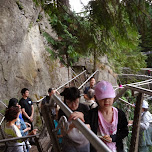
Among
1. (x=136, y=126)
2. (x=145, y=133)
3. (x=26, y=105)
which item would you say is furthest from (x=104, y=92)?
(x=26, y=105)

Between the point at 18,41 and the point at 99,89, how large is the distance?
5.52 metres

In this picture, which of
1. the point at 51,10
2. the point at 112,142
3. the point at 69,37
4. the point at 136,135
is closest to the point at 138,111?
the point at 136,135

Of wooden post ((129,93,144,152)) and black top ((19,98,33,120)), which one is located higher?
wooden post ((129,93,144,152))

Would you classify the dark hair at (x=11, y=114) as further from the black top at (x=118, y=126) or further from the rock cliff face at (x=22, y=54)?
the rock cliff face at (x=22, y=54)

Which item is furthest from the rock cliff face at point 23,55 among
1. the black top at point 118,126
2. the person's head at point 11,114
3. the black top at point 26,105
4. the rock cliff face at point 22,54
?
the black top at point 118,126

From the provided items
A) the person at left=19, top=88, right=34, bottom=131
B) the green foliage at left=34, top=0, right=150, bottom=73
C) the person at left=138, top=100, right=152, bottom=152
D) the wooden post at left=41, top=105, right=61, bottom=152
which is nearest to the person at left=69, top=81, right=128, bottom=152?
the wooden post at left=41, top=105, right=61, bottom=152

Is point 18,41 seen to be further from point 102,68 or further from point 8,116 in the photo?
point 102,68

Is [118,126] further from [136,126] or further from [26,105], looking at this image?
[26,105]

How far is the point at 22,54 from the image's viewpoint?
21.9ft

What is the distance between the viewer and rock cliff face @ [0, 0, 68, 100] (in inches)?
232

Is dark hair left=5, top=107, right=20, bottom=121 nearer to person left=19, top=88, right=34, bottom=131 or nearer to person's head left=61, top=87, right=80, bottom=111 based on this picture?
person's head left=61, top=87, right=80, bottom=111

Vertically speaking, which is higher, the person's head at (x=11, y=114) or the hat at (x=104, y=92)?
the hat at (x=104, y=92)

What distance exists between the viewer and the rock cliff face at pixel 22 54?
5.89m

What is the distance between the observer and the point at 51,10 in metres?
4.73
